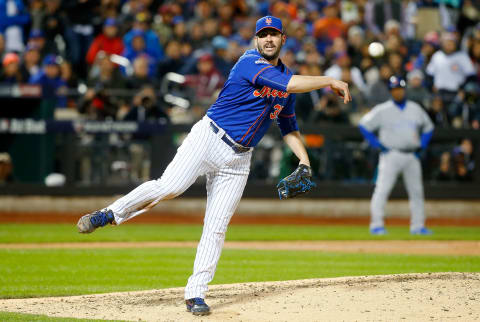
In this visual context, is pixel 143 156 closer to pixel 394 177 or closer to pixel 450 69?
pixel 394 177

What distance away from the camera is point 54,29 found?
16.7 meters

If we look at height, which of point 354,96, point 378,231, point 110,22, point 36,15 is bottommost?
point 378,231

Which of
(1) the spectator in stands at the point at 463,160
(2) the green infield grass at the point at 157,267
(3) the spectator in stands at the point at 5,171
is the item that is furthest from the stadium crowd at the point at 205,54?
(2) the green infield grass at the point at 157,267

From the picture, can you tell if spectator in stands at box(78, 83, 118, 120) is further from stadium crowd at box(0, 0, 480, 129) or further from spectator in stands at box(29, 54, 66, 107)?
spectator in stands at box(29, 54, 66, 107)

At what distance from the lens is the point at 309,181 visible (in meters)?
6.29

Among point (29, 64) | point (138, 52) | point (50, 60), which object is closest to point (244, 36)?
point (138, 52)

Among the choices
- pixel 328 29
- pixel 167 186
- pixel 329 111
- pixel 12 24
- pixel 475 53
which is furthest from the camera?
pixel 328 29

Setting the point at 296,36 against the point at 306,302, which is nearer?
the point at 306,302

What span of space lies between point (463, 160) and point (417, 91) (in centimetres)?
158

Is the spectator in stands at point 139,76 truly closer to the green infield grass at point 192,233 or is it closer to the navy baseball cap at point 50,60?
the navy baseball cap at point 50,60

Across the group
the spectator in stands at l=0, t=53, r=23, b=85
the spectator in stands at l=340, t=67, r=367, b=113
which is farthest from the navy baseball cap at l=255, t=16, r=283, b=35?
the spectator in stands at l=0, t=53, r=23, b=85

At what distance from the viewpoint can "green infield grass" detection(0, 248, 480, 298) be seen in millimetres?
8117

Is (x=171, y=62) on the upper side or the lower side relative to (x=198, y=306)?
upper

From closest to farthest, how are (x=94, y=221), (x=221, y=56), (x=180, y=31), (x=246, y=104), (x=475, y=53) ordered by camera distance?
(x=94, y=221) → (x=246, y=104) → (x=221, y=56) → (x=180, y=31) → (x=475, y=53)
